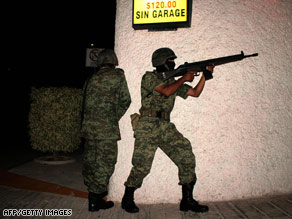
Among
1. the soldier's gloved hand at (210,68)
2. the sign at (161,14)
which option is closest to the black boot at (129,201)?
the soldier's gloved hand at (210,68)

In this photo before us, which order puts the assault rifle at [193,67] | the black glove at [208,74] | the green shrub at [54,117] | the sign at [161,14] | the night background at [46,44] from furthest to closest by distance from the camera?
the night background at [46,44], the green shrub at [54,117], the sign at [161,14], the black glove at [208,74], the assault rifle at [193,67]

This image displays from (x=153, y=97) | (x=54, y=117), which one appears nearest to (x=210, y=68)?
(x=153, y=97)

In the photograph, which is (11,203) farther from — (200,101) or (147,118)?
(200,101)

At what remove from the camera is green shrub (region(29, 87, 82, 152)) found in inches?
202

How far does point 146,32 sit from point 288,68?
2.07 m

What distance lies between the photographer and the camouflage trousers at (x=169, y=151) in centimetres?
301

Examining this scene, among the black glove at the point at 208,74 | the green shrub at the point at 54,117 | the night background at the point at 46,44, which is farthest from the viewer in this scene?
the night background at the point at 46,44

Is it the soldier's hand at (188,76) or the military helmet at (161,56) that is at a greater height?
the military helmet at (161,56)

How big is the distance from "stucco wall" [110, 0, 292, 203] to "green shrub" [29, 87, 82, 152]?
2.13 m

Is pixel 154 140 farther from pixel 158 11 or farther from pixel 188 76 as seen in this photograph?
pixel 158 11

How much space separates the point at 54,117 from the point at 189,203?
328 cm

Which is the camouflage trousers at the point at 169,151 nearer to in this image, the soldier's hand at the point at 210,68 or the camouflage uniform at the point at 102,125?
the camouflage uniform at the point at 102,125

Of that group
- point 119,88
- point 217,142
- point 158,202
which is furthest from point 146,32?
point 158,202

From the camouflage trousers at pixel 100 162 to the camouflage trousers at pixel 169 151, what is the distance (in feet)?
0.91
